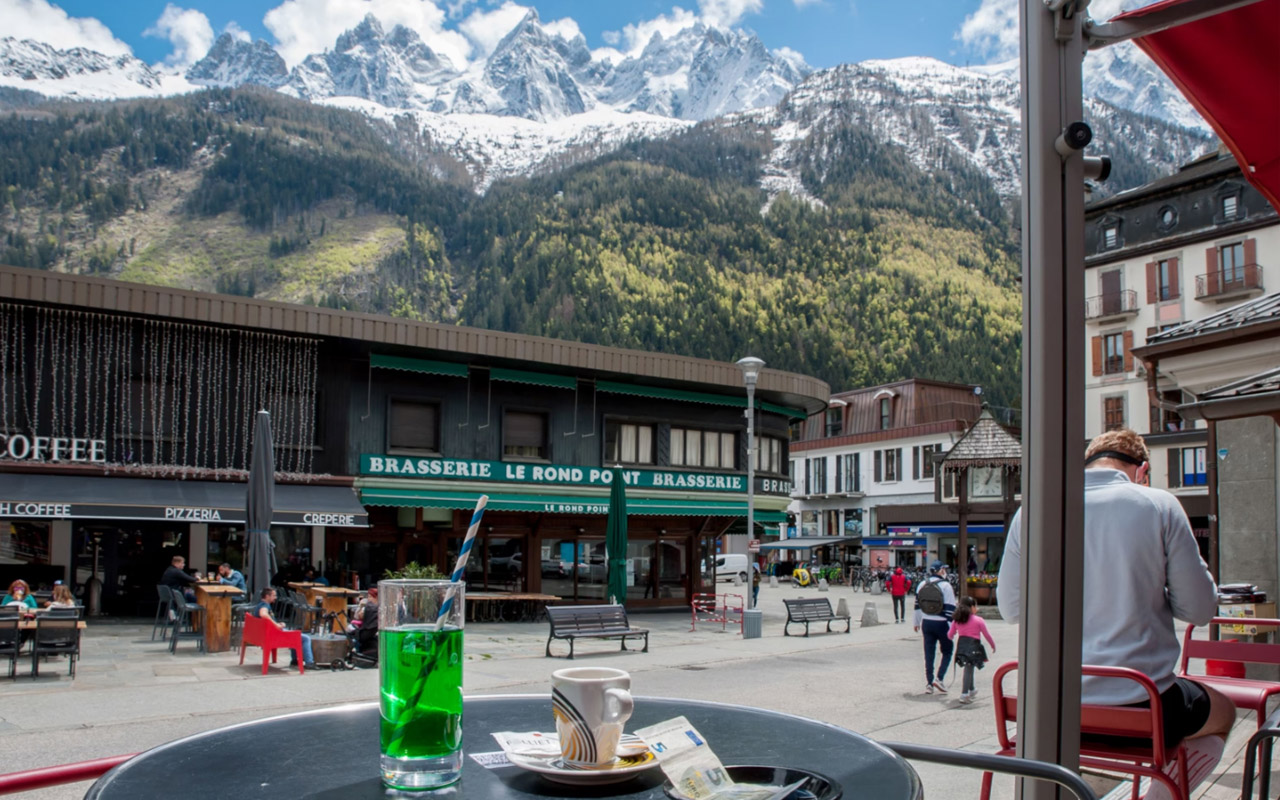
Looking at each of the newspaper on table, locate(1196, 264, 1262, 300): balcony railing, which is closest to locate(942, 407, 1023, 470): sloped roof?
locate(1196, 264, 1262, 300): balcony railing

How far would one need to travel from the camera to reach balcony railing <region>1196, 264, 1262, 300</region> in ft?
132

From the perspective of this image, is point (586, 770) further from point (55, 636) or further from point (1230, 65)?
point (55, 636)

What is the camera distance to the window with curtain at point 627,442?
2822cm

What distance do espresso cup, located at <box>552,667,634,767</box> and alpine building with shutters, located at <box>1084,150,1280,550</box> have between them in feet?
132

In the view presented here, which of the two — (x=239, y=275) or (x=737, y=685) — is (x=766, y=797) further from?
(x=239, y=275)

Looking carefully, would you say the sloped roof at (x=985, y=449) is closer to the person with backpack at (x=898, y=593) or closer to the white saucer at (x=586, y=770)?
the person with backpack at (x=898, y=593)

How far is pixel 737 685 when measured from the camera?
45.2 feet

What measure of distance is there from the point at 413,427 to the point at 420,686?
24077 millimetres

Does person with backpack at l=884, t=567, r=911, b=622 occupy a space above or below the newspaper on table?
below

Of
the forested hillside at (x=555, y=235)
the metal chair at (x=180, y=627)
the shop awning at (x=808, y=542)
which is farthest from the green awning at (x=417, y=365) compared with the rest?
the forested hillside at (x=555, y=235)

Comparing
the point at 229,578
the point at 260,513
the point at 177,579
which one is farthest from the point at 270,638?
the point at 229,578

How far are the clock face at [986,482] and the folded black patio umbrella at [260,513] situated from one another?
20616mm

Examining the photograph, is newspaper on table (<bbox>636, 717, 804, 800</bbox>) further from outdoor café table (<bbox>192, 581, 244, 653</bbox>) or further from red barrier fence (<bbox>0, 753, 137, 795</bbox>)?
outdoor café table (<bbox>192, 581, 244, 653</bbox>)

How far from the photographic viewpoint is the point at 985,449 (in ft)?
98.3
